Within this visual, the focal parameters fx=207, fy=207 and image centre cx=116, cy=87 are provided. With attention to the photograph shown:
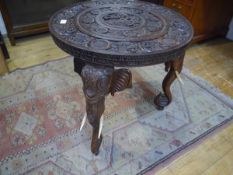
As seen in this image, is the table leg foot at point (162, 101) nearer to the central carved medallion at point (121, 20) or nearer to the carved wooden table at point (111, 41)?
the carved wooden table at point (111, 41)

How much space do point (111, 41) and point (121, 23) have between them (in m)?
0.22

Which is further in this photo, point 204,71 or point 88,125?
point 204,71

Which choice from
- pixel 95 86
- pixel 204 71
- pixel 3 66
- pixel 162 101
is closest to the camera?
pixel 95 86

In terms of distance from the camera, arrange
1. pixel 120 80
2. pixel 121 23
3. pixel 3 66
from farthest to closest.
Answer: pixel 3 66 < pixel 120 80 < pixel 121 23

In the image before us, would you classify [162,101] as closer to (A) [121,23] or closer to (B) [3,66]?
(A) [121,23]

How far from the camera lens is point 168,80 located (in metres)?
1.35

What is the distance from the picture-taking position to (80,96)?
1.61 m

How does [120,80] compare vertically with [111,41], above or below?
below

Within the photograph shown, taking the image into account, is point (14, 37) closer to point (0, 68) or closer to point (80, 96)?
point (0, 68)

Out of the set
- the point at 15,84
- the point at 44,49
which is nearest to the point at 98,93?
the point at 15,84

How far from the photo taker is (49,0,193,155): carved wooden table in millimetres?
879

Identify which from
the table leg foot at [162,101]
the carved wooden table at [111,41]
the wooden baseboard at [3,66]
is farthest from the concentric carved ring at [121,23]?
the wooden baseboard at [3,66]

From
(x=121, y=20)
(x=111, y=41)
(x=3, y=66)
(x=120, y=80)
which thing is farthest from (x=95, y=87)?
(x=3, y=66)

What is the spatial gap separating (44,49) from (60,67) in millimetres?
408
